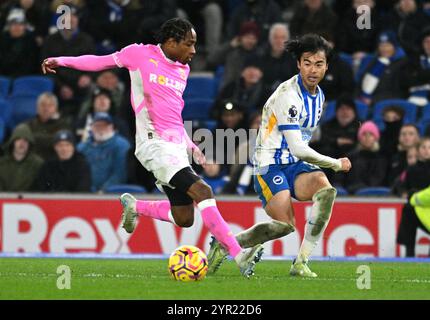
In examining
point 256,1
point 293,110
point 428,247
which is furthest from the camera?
point 256,1

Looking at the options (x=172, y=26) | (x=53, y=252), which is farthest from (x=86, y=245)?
(x=172, y=26)

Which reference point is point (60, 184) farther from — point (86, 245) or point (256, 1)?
point (256, 1)

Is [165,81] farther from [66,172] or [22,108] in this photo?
[22,108]

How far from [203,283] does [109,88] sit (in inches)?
299

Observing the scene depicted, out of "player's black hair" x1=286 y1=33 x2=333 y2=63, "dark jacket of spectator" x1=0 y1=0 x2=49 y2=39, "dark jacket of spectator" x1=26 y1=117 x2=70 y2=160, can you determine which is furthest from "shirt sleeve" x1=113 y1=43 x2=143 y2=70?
"dark jacket of spectator" x1=0 y1=0 x2=49 y2=39

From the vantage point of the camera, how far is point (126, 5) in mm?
18406

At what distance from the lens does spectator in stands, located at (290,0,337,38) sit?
17.4 meters

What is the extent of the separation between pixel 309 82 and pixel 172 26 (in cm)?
127

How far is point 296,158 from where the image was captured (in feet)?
36.0

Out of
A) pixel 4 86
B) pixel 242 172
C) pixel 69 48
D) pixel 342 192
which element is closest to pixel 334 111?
pixel 342 192

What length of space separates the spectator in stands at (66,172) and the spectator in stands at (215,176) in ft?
4.95

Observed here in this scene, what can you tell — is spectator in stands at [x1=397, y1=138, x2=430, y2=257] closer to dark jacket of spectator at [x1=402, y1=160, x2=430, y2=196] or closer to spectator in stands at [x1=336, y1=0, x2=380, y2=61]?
dark jacket of spectator at [x1=402, y1=160, x2=430, y2=196]

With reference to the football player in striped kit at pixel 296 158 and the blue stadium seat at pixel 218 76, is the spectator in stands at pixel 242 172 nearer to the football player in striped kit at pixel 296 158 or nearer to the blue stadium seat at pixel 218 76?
the blue stadium seat at pixel 218 76

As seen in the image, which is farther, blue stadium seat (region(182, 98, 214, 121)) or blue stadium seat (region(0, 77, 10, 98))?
blue stadium seat (region(0, 77, 10, 98))
